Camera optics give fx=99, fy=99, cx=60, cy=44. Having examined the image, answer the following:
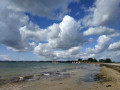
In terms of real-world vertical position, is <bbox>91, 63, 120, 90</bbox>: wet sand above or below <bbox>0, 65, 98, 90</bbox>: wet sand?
above

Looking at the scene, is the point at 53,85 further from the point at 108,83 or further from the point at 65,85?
the point at 108,83

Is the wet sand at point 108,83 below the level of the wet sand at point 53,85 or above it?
above

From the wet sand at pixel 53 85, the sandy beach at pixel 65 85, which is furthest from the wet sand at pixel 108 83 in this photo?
the wet sand at pixel 53 85

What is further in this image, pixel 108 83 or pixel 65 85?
pixel 108 83

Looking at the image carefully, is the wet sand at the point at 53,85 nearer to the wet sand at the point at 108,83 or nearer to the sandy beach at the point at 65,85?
the sandy beach at the point at 65,85

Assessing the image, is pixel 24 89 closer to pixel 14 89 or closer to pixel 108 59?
pixel 14 89

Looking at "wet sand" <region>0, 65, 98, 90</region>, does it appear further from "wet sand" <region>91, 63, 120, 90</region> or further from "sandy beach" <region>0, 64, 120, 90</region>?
"wet sand" <region>91, 63, 120, 90</region>

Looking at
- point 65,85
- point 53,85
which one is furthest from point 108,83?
point 53,85

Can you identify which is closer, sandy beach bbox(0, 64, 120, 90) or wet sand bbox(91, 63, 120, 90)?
wet sand bbox(91, 63, 120, 90)

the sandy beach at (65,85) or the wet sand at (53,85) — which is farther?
the wet sand at (53,85)

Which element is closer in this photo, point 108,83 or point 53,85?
point 53,85

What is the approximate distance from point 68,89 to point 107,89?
12.0 feet

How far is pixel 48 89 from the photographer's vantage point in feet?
31.7

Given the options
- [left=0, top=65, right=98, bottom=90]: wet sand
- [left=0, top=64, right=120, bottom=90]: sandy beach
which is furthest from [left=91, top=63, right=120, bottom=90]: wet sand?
[left=0, top=65, right=98, bottom=90]: wet sand
